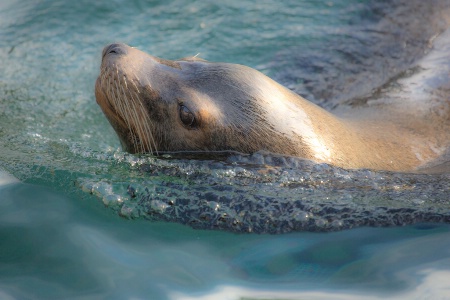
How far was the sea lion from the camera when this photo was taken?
179 inches

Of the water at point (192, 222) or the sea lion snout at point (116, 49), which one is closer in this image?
the water at point (192, 222)

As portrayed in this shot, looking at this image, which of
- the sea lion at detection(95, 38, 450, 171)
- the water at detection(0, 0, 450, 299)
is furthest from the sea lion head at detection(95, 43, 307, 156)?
the water at detection(0, 0, 450, 299)

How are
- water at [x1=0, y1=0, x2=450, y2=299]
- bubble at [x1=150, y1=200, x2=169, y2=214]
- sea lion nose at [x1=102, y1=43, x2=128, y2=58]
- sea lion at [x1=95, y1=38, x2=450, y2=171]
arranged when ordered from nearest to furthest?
water at [x1=0, y1=0, x2=450, y2=299] < bubble at [x1=150, y1=200, x2=169, y2=214] < sea lion at [x1=95, y1=38, x2=450, y2=171] < sea lion nose at [x1=102, y1=43, x2=128, y2=58]

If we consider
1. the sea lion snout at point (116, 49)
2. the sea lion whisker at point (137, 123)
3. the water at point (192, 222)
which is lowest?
the water at point (192, 222)

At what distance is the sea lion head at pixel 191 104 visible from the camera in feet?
14.9

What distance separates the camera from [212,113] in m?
4.52

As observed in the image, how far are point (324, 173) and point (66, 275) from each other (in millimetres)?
1700

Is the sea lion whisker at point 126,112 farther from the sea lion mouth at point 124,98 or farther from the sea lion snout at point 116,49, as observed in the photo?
the sea lion snout at point 116,49

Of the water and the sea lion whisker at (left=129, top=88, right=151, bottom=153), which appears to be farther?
the sea lion whisker at (left=129, top=88, right=151, bottom=153)

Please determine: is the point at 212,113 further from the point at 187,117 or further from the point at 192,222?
the point at 192,222

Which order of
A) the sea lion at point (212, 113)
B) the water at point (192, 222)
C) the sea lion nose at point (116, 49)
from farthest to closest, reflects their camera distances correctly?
the sea lion nose at point (116, 49) → the sea lion at point (212, 113) → the water at point (192, 222)

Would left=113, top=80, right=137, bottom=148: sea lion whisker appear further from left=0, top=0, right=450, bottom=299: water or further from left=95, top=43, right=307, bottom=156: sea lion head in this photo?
left=0, top=0, right=450, bottom=299: water

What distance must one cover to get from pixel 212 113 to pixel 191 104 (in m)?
0.14

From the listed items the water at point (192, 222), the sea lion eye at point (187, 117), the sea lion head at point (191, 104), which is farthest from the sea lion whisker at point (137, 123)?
the sea lion eye at point (187, 117)
